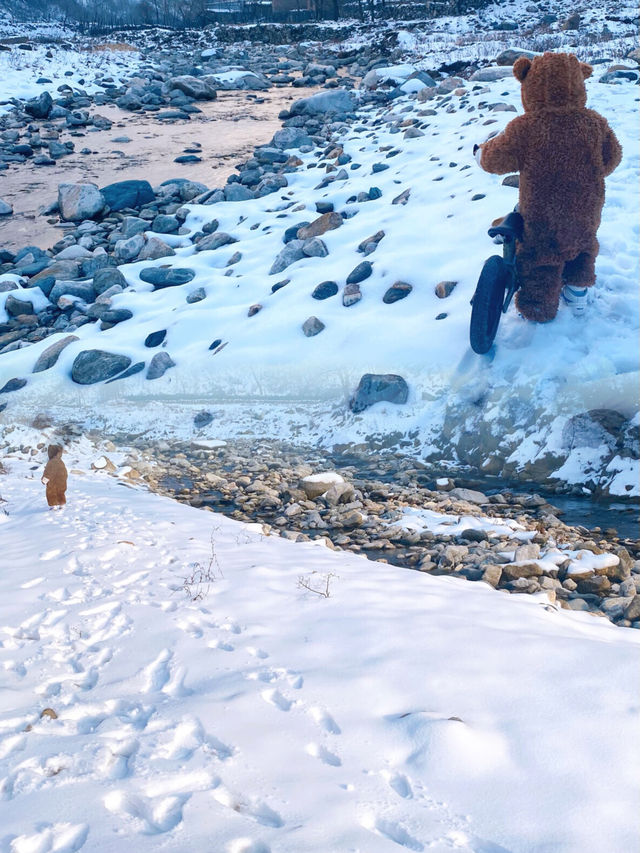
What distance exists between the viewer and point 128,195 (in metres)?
10.5

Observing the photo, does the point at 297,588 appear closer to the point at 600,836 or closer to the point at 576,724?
the point at 576,724

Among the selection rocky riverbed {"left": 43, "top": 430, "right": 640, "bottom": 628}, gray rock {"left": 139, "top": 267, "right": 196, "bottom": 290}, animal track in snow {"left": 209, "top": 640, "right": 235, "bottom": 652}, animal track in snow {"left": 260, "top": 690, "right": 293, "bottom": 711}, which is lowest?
rocky riverbed {"left": 43, "top": 430, "right": 640, "bottom": 628}

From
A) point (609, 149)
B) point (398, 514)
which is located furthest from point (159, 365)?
point (609, 149)

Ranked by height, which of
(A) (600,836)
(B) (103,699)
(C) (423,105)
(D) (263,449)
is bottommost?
(D) (263,449)

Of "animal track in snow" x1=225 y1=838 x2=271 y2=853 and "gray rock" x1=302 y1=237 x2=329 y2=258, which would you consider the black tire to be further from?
"animal track in snow" x1=225 y1=838 x2=271 y2=853

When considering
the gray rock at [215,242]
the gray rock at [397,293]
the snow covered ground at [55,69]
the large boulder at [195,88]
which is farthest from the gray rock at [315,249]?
the snow covered ground at [55,69]

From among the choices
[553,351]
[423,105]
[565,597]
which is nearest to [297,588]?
[565,597]

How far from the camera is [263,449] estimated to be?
4.97m

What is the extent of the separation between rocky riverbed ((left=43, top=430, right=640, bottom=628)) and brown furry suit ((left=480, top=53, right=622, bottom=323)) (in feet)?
5.44

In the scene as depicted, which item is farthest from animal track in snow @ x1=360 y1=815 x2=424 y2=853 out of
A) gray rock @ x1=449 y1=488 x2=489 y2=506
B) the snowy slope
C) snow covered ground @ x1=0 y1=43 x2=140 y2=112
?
snow covered ground @ x1=0 y1=43 x2=140 y2=112

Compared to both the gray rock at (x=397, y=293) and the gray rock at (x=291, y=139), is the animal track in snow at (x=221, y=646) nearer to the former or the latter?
the gray rock at (x=397, y=293)

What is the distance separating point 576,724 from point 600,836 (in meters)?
0.39

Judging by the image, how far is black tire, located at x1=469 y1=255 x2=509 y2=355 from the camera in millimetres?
4367

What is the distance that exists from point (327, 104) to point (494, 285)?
11.6 m
